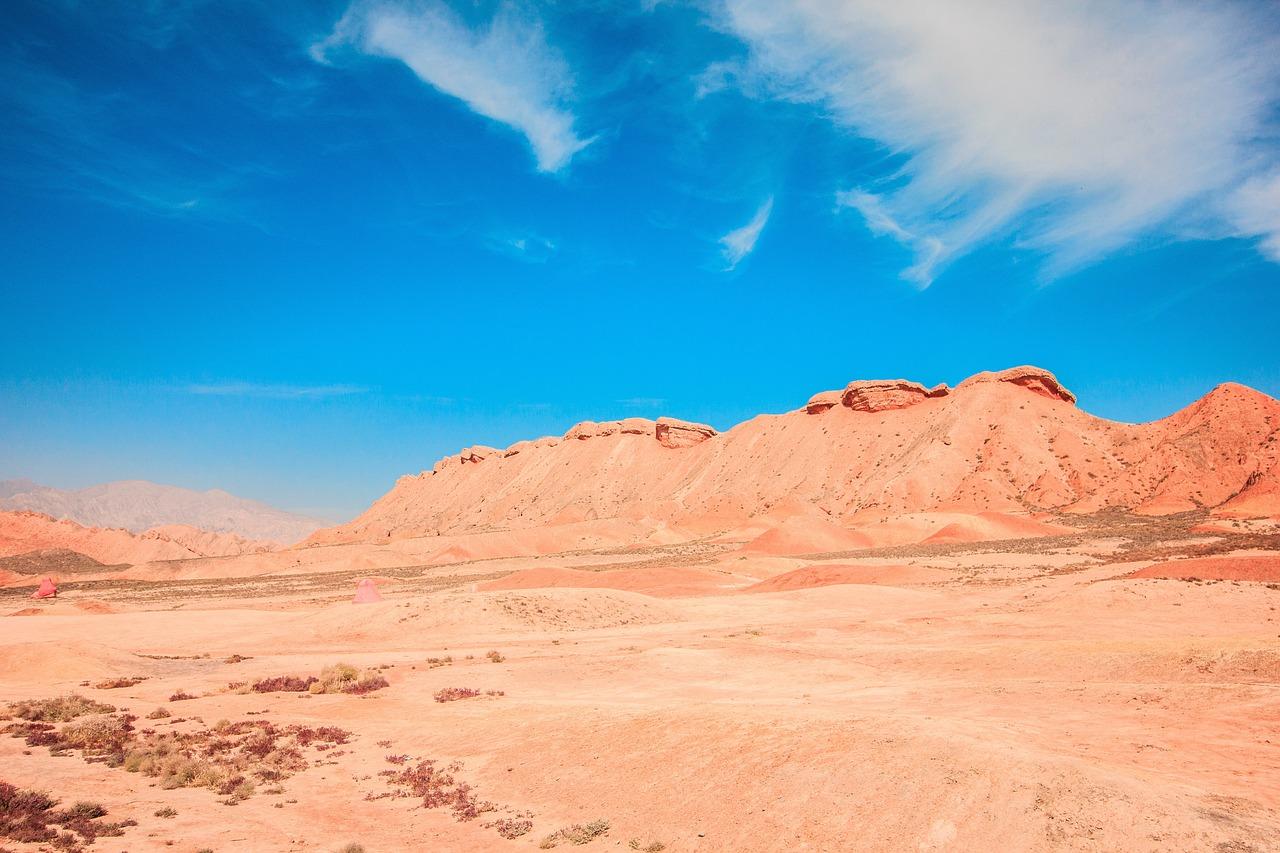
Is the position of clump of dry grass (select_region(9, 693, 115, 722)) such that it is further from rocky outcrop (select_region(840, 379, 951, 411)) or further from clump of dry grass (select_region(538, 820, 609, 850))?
rocky outcrop (select_region(840, 379, 951, 411))

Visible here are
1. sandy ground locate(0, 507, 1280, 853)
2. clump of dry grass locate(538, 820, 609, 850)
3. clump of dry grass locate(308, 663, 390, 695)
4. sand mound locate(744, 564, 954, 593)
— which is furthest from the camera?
sand mound locate(744, 564, 954, 593)

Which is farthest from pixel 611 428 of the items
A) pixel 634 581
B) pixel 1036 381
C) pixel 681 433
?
pixel 634 581

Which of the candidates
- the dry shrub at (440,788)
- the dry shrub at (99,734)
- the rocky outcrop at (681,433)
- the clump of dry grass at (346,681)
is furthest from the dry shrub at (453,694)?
the rocky outcrop at (681,433)

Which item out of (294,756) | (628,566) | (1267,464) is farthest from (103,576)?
(1267,464)

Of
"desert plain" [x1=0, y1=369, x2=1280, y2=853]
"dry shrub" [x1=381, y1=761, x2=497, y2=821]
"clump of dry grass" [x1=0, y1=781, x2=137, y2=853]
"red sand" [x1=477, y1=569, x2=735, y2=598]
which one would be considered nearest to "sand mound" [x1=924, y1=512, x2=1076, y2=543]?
"desert plain" [x1=0, y1=369, x2=1280, y2=853]

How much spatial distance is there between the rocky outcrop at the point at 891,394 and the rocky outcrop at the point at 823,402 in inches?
174

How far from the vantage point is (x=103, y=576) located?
233ft

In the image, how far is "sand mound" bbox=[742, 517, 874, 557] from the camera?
187 feet

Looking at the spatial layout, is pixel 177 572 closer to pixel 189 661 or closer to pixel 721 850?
pixel 189 661

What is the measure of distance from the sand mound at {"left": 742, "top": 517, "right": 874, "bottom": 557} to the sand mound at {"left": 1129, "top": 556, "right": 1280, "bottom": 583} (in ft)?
96.7

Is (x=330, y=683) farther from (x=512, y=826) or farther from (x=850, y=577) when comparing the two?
(x=850, y=577)

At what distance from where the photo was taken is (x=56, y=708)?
13.7 metres

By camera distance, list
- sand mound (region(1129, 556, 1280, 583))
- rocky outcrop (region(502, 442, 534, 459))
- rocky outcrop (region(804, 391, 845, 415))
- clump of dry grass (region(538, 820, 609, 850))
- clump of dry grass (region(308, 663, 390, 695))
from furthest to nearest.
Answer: rocky outcrop (region(502, 442, 534, 459)), rocky outcrop (region(804, 391, 845, 415)), sand mound (region(1129, 556, 1280, 583)), clump of dry grass (region(308, 663, 390, 695)), clump of dry grass (region(538, 820, 609, 850))

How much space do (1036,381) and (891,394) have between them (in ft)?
52.1
